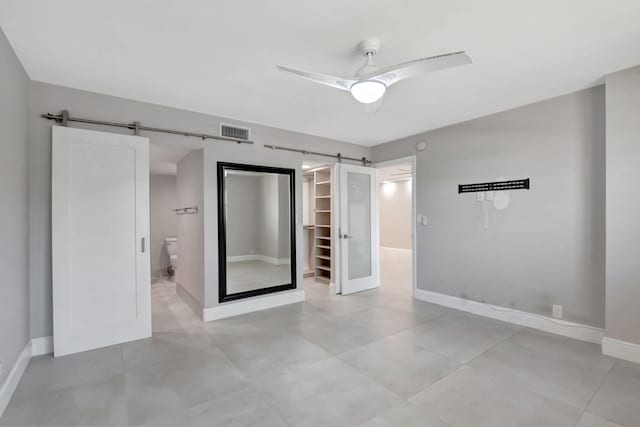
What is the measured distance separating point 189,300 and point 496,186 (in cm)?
438

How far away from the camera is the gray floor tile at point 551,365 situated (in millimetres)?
2162

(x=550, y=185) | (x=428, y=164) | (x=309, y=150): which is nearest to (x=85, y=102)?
(x=309, y=150)

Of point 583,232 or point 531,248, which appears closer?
point 583,232

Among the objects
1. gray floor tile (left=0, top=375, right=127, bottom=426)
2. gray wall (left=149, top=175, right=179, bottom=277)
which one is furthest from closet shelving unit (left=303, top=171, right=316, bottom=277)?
gray floor tile (left=0, top=375, right=127, bottom=426)

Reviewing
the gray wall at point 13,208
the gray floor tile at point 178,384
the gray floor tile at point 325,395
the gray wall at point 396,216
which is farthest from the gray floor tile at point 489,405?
the gray wall at point 396,216

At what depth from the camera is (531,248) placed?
11.0 ft

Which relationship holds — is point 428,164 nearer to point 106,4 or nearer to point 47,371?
point 106,4

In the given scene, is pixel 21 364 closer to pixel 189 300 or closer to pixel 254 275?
pixel 189 300

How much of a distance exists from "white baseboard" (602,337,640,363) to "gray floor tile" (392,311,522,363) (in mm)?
747

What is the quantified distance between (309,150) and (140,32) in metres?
2.79

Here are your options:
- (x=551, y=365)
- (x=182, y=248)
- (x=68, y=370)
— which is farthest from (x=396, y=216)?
(x=68, y=370)

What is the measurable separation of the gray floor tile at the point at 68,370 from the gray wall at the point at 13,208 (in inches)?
8.3

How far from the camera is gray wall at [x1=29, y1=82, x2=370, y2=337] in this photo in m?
2.71

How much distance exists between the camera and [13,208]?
2.26 metres
